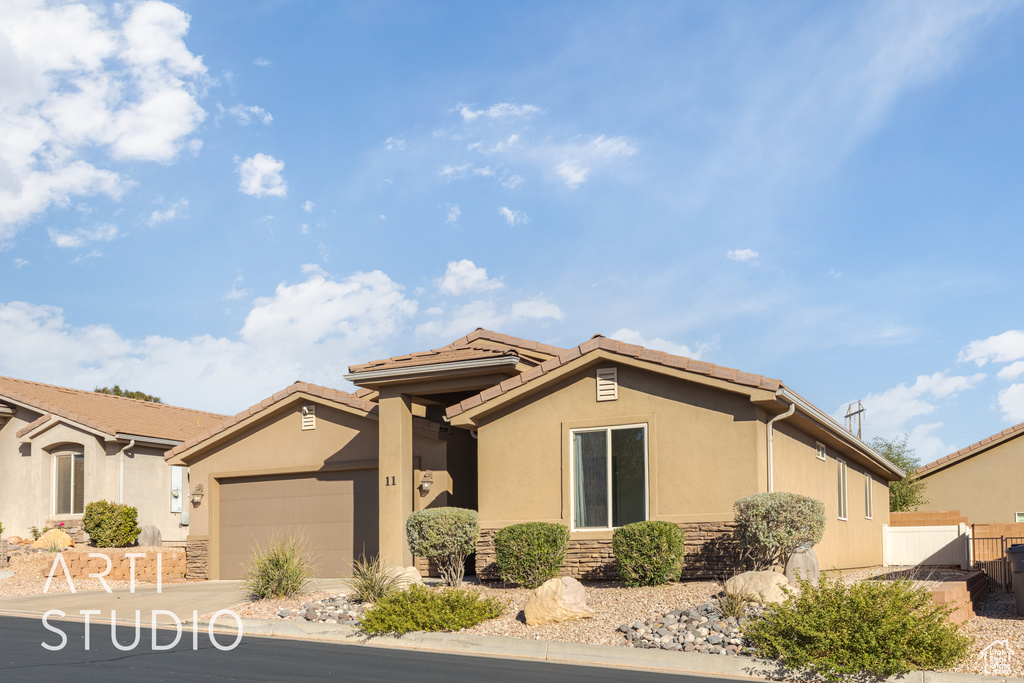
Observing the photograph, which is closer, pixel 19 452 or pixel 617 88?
pixel 617 88

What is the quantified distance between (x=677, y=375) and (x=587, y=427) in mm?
1839

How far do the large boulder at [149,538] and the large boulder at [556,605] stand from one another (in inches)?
642

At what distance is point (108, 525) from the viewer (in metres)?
24.5

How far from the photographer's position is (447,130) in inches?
830

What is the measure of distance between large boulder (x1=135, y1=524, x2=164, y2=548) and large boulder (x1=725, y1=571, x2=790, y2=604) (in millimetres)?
18118

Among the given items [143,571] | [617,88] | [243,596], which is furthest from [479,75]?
[143,571]

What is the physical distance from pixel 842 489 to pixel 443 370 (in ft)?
32.5

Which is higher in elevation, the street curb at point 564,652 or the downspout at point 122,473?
the downspout at point 122,473

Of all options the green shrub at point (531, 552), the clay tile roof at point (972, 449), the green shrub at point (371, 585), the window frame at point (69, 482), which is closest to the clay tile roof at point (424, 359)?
the green shrub at point (531, 552)

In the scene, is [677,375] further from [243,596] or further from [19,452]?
[19,452]

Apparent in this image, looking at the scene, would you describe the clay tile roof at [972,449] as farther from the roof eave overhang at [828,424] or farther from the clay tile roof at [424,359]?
the clay tile roof at [424,359]

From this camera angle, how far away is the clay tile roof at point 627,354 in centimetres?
1485

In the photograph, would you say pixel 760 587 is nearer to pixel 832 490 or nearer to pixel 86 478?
pixel 832 490

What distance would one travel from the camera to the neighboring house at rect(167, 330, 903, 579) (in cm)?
1527
